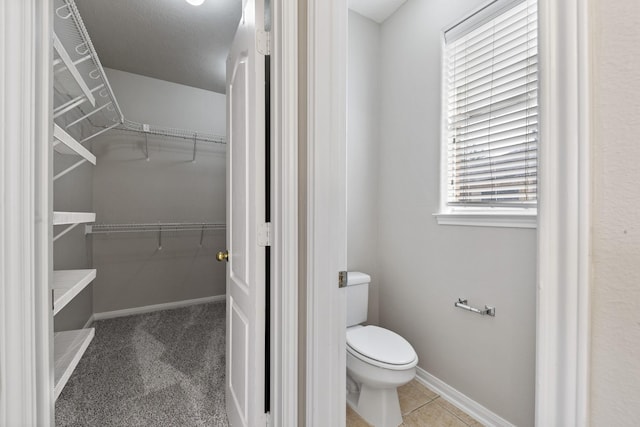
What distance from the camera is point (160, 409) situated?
63.6 inches

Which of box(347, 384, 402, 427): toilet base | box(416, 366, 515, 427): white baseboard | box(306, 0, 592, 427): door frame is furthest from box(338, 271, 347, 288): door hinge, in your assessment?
box(416, 366, 515, 427): white baseboard

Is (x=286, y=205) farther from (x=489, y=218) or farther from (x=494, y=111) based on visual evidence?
(x=494, y=111)

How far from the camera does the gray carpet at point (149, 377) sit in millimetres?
1566

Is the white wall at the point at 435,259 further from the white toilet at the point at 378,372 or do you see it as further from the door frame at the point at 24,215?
the door frame at the point at 24,215

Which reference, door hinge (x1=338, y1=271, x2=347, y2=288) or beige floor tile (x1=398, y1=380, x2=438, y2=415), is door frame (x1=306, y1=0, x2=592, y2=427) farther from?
beige floor tile (x1=398, y1=380, x2=438, y2=415)

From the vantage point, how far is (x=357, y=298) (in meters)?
1.93

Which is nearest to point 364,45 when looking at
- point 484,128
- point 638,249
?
point 484,128

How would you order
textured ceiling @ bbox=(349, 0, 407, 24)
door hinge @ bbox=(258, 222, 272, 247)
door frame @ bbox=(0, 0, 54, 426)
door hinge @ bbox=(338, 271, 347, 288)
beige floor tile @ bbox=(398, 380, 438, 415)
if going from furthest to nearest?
textured ceiling @ bbox=(349, 0, 407, 24), beige floor tile @ bbox=(398, 380, 438, 415), door hinge @ bbox=(258, 222, 272, 247), door hinge @ bbox=(338, 271, 347, 288), door frame @ bbox=(0, 0, 54, 426)

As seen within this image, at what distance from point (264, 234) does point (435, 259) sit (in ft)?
3.98

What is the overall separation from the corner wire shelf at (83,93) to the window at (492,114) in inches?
73.8

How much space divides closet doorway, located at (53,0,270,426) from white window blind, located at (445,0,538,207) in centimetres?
126

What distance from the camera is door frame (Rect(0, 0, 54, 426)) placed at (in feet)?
1.94

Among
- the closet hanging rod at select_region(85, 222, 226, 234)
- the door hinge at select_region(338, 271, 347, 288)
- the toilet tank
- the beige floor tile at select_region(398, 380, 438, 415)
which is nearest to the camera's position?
the door hinge at select_region(338, 271, 347, 288)

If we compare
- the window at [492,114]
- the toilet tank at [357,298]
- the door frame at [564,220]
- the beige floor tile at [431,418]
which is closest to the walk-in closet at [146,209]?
the toilet tank at [357,298]
